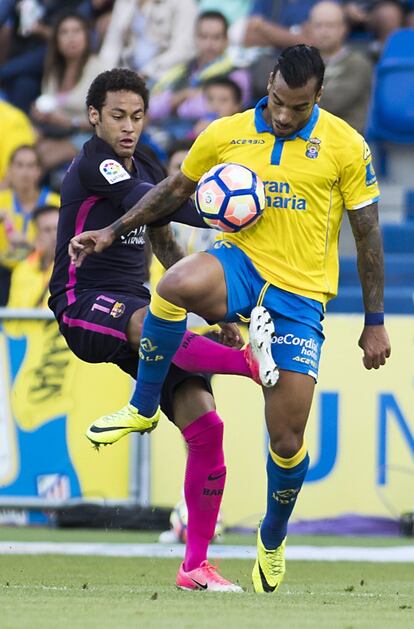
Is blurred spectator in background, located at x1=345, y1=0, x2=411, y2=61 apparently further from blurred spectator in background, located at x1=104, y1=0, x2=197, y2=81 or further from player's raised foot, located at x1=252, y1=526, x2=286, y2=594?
player's raised foot, located at x1=252, y1=526, x2=286, y2=594

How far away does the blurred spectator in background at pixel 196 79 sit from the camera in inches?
534

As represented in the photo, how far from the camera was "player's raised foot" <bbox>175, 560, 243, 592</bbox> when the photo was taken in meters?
6.98

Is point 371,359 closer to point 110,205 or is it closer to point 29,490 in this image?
point 110,205

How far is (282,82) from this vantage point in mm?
6586

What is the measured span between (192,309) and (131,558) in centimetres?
295

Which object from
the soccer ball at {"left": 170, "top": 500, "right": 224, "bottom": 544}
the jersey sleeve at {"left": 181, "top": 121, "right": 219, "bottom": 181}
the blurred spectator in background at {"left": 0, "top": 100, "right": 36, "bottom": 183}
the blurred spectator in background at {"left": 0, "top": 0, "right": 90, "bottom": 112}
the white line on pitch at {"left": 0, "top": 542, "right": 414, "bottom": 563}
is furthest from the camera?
the blurred spectator in background at {"left": 0, "top": 0, "right": 90, "bottom": 112}

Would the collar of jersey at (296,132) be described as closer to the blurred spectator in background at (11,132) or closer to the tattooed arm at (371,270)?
the tattooed arm at (371,270)

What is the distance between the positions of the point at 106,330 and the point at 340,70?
652 cm

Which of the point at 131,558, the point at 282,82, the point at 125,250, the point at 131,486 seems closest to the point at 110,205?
the point at 125,250

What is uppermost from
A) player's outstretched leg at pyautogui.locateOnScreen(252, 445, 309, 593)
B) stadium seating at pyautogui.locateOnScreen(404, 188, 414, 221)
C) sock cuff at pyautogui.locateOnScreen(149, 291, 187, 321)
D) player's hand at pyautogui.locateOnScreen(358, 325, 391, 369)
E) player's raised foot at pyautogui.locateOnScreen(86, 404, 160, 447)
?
sock cuff at pyautogui.locateOnScreen(149, 291, 187, 321)

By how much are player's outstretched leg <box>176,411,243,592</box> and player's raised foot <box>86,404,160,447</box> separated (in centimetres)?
31

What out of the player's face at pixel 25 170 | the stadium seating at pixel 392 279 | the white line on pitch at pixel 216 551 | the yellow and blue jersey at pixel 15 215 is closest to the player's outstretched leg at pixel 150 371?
the white line on pitch at pixel 216 551

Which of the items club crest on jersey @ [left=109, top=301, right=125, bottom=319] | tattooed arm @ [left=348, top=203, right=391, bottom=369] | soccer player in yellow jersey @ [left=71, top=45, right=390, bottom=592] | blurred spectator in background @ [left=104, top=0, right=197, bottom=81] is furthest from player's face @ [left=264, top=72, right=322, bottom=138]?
blurred spectator in background @ [left=104, top=0, right=197, bottom=81]

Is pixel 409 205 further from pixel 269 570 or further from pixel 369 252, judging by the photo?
pixel 269 570
